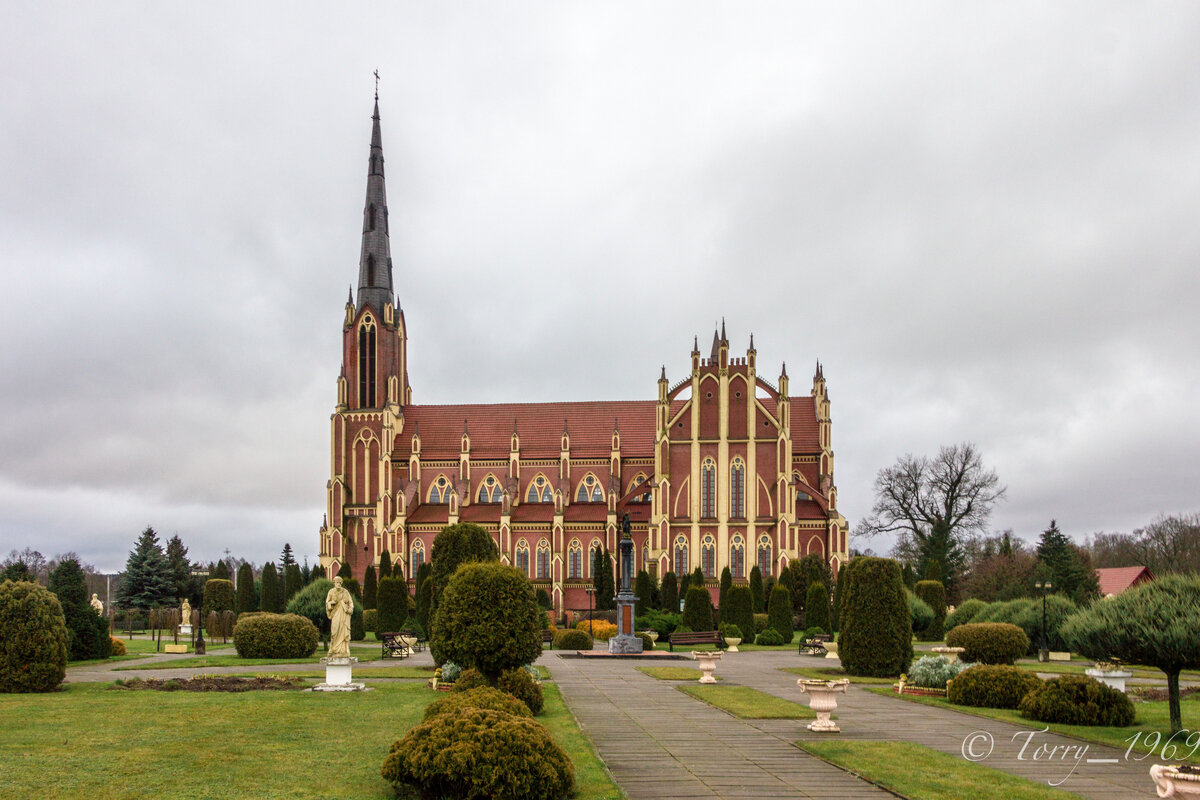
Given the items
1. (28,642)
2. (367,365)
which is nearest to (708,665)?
(28,642)

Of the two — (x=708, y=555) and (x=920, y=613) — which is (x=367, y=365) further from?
(x=920, y=613)

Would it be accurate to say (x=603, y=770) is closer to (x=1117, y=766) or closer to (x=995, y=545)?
(x=1117, y=766)

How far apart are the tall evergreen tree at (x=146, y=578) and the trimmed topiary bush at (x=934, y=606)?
1971 inches

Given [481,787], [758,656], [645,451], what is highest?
[645,451]

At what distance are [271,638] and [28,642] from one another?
11.6 meters

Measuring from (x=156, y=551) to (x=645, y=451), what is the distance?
1404 inches

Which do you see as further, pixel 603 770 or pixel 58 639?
pixel 58 639

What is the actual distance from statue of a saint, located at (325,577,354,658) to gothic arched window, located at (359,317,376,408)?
51156 millimetres

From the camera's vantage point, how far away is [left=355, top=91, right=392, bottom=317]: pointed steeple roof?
7600 cm

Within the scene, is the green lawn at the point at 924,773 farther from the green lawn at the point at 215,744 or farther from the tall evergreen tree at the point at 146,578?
the tall evergreen tree at the point at 146,578

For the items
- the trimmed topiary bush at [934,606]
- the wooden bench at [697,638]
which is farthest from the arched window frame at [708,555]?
the wooden bench at [697,638]

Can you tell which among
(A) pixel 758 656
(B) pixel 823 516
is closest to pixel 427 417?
(B) pixel 823 516

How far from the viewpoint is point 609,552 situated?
67.4 meters

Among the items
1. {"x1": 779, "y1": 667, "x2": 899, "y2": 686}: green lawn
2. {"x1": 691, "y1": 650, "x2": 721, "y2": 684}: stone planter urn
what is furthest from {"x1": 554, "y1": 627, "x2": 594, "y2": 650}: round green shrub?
{"x1": 691, "y1": 650, "x2": 721, "y2": 684}: stone planter urn
